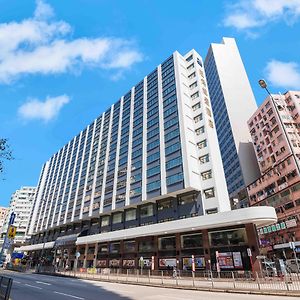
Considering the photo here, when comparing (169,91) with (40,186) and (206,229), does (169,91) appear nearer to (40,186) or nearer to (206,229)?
(206,229)

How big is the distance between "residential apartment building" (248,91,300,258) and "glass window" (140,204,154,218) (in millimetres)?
20942

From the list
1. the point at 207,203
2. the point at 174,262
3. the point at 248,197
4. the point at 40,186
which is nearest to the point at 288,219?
the point at 248,197

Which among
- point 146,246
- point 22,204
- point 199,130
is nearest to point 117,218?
point 146,246

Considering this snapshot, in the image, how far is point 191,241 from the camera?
37469mm

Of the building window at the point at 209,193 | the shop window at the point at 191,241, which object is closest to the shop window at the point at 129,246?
the shop window at the point at 191,241

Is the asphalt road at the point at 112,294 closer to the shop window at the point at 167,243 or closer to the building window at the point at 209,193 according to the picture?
the shop window at the point at 167,243

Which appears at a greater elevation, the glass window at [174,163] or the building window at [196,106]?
the building window at [196,106]

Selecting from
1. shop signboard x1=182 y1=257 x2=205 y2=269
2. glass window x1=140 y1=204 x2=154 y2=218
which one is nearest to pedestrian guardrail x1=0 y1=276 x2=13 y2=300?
shop signboard x1=182 y1=257 x2=205 y2=269

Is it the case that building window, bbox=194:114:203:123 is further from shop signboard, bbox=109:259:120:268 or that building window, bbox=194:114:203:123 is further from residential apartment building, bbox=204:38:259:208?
residential apartment building, bbox=204:38:259:208

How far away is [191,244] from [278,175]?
36550 mm

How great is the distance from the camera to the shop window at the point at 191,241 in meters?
36.5

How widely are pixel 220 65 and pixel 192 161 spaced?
277 ft

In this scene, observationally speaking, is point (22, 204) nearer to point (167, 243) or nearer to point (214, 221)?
point (167, 243)

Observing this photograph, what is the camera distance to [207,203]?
1577 inches
